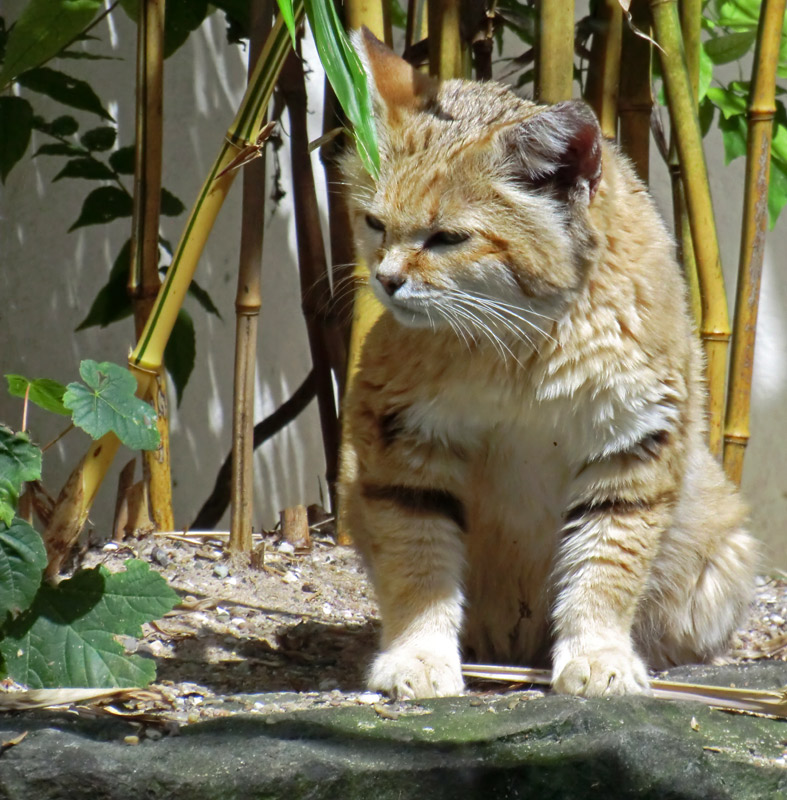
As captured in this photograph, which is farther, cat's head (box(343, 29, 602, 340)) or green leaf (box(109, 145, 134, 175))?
green leaf (box(109, 145, 134, 175))

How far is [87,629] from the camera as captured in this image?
1813mm

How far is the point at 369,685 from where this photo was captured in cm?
196

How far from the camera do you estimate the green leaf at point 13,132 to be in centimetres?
289

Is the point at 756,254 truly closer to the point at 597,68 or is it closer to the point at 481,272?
the point at 597,68

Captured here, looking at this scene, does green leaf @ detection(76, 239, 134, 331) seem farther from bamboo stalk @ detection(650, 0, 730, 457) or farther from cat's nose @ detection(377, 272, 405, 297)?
bamboo stalk @ detection(650, 0, 730, 457)

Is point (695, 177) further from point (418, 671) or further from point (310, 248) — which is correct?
point (418, 671)

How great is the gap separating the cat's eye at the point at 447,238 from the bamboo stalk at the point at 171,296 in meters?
0.37

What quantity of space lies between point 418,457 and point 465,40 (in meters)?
1.18

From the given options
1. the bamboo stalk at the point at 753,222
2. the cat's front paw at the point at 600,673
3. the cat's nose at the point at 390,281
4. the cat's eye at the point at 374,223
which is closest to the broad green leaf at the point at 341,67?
A: the cat's nose at the point at 390,281

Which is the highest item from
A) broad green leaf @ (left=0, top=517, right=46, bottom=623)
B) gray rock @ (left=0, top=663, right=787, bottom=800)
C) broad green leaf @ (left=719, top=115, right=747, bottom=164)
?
broad green leaf @ (left=719, top=115, right=747, bottom=164)

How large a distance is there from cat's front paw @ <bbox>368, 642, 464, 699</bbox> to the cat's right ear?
3.47 ft

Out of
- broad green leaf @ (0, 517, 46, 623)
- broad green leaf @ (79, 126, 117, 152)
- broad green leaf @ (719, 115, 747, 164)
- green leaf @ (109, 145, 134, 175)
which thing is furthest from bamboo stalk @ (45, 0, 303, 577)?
broad green leaf @ (719, 115, 747, 164)

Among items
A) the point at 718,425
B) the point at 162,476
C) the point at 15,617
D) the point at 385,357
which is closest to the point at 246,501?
the point at 162,476

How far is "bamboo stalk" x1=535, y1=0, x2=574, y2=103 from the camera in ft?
7.68
